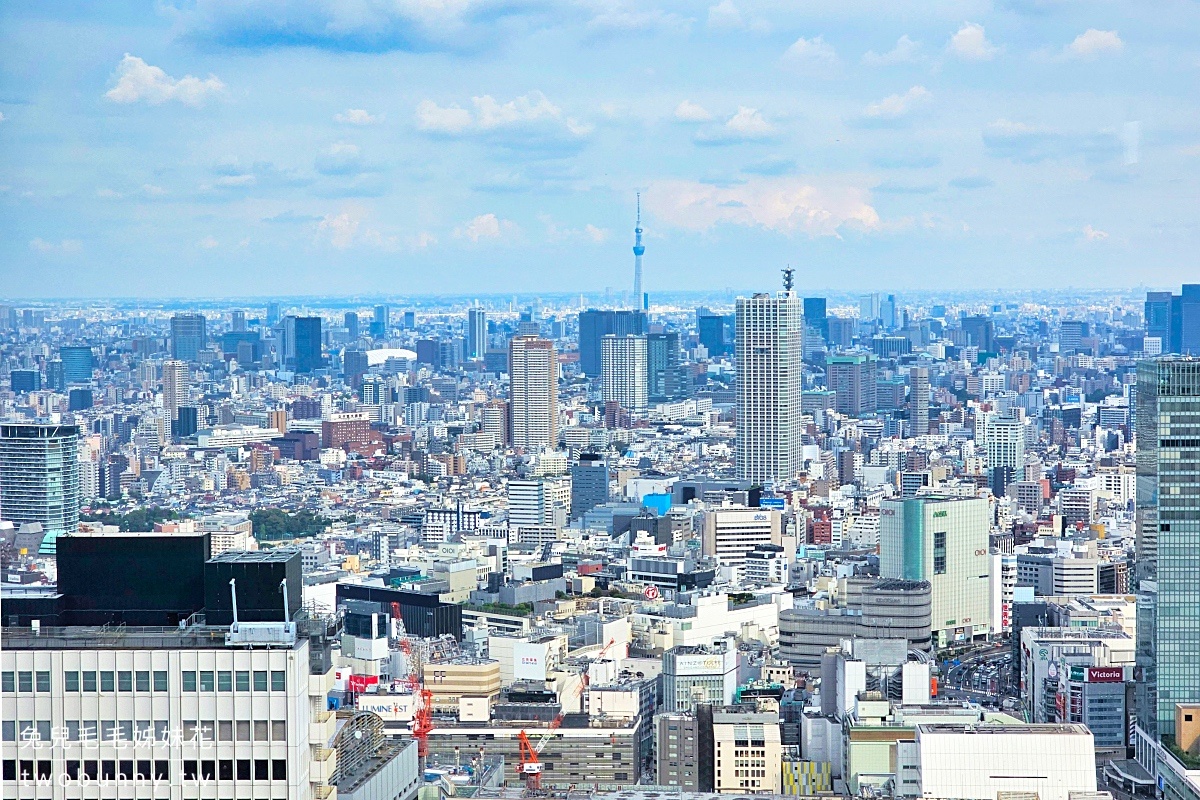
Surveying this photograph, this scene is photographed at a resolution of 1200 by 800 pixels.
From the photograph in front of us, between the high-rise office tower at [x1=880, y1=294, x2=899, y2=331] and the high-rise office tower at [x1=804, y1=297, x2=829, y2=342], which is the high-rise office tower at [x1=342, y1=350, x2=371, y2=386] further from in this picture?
the high-rise office tower at [x1=880, y1=294, x2=899, y2=331]

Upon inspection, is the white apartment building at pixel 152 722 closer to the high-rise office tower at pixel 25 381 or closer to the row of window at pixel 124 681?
the row of window at pixel 124 681

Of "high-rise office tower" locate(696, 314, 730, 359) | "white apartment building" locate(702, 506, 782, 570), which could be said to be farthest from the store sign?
"high-rise office tower" locate(696, 314, 730, 359)

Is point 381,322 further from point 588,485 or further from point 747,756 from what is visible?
point 747,756

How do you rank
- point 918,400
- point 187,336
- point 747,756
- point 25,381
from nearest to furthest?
1. point 25,381
2. point 747,756
3. point 187,336
4. point 918,400

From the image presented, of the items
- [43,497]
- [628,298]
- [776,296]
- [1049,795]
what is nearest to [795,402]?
[776,296]

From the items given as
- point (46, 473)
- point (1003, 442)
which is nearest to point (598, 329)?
point (1003, 442)

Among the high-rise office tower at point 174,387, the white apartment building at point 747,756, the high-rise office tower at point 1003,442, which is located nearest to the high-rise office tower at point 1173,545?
the white apartment building at point 747,756

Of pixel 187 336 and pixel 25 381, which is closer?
pixel 25 381
